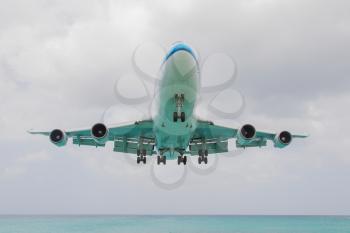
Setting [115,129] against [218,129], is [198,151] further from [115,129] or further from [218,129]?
[115,129]

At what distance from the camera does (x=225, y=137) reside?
3203 centimetres

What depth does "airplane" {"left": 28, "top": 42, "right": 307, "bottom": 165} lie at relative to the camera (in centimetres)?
2064

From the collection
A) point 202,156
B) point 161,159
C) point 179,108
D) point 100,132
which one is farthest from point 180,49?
point 161,159

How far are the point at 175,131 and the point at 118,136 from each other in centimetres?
831

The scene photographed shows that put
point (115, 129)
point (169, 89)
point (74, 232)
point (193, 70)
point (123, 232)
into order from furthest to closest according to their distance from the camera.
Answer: point (74, 232) < point (123, 232) < point (115, 129) < point (169, 89) < point (193, 70)

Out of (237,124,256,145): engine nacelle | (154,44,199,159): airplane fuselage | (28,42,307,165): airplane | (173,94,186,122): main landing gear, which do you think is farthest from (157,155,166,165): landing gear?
(173,94,186,122): main landing gear

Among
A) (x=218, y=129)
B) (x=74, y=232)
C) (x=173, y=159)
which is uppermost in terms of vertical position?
(x=218, y=129)

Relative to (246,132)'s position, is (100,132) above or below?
below

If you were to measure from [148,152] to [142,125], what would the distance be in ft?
22.0

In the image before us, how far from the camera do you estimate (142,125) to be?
92.8ft

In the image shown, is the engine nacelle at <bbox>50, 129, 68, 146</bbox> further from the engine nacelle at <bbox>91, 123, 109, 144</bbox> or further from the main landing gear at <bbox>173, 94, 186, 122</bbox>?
the main landing gear at <bbox>173, 94, 186, 122</bbox>

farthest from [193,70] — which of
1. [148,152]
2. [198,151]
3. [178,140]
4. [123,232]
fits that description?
[123,232]

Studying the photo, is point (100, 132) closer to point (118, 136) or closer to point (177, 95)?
point (118, 136)

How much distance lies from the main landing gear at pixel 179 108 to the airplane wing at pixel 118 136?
516cm
